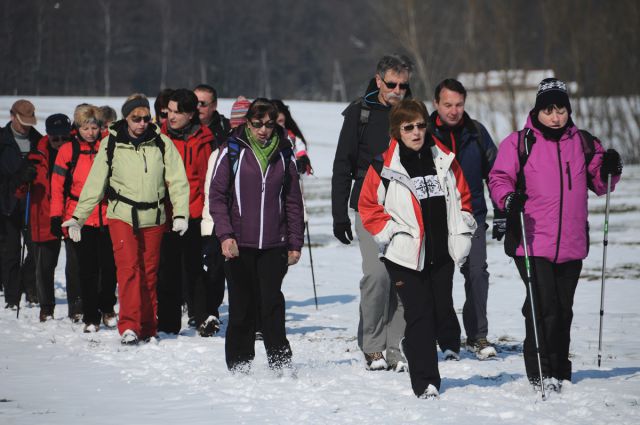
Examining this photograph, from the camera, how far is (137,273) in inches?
341

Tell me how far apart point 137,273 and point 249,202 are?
2.03 m

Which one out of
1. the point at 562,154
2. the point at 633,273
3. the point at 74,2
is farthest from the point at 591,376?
the point at 74,2

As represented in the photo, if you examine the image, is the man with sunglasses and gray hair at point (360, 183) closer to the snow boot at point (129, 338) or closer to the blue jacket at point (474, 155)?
the blue jacket at point (474, 155)

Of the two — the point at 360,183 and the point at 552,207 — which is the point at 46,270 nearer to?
the point at 360,183

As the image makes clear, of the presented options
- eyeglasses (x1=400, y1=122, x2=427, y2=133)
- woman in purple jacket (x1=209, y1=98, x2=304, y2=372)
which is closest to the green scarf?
woman in purple jacket (x1=209, y1=98, x2=304, y2=372)

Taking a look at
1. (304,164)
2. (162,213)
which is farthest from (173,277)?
(304,164)

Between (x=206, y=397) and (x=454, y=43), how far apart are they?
56.0 m

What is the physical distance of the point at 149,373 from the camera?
24.3 feet

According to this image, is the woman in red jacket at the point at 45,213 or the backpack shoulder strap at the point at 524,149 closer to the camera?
the backpack shoulder strap at the point at 524,149

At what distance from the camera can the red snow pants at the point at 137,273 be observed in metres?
8.62

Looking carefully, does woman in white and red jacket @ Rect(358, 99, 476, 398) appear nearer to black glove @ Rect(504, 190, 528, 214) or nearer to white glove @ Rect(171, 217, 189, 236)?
black glove @ Rect(504, 190, 528, 214)

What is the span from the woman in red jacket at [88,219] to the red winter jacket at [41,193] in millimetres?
791

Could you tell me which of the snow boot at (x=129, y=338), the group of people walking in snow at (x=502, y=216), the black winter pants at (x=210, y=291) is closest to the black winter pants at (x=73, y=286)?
the black winter pants at (x=210, y=291)

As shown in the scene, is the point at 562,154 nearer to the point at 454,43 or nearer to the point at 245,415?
the point at 245,415
